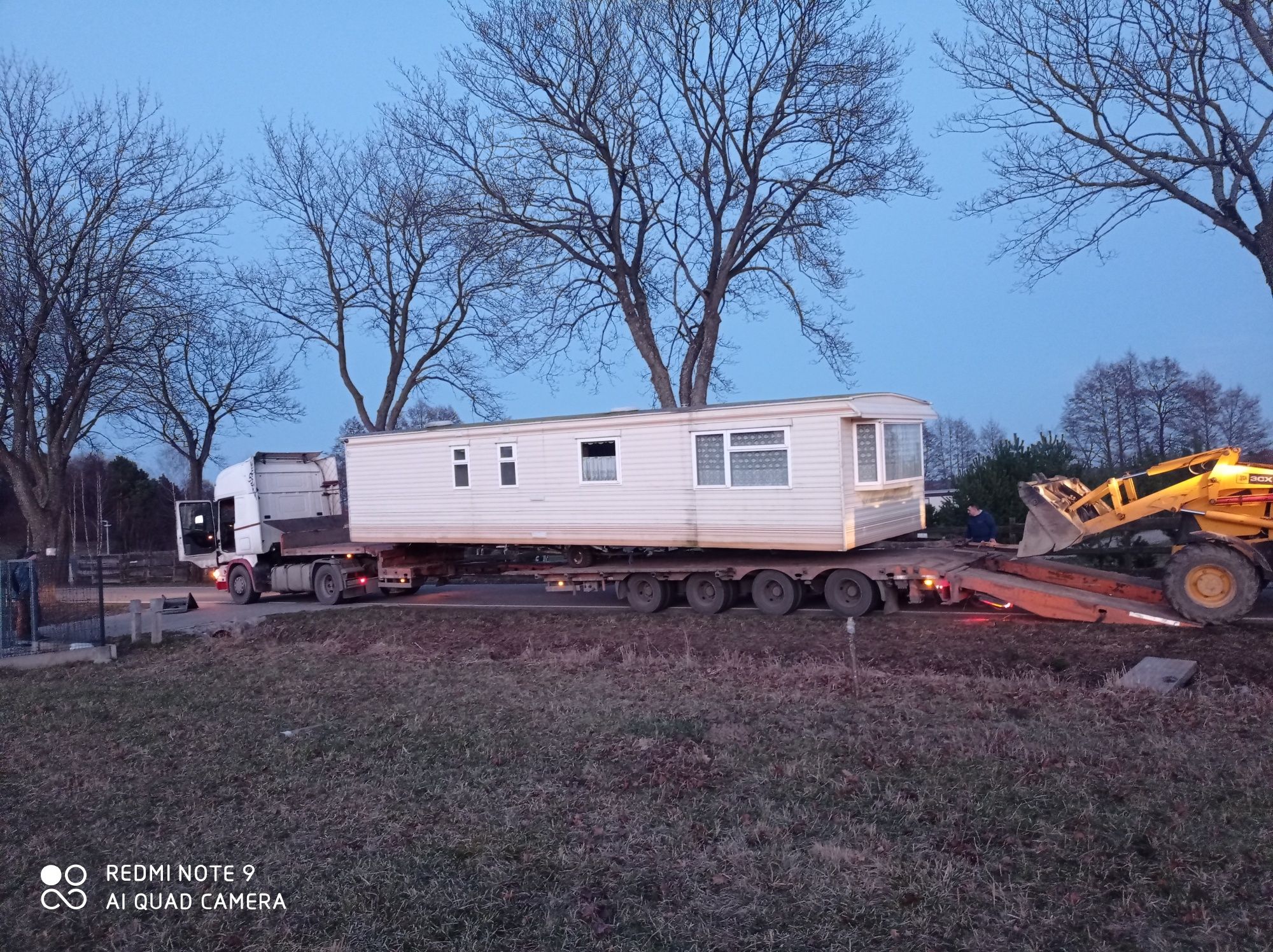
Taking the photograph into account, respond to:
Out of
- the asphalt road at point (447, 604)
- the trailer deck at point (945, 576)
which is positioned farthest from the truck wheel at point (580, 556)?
the asphalt road at point (447, 604)

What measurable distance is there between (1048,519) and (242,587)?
668 inches

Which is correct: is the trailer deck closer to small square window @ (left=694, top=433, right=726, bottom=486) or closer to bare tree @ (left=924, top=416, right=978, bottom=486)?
small square window @ (left=694, top=433, right=726, bottom=486)

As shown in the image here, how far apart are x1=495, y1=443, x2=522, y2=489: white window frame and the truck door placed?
28.9ft

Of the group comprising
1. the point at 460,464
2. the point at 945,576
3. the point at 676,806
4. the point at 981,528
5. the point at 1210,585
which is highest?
the point at 460,464

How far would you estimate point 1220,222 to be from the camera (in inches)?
679

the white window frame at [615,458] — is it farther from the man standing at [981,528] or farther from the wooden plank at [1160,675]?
the wooden plank at [1160,675]

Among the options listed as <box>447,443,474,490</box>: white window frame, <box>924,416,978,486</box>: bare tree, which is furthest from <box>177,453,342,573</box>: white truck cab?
<box>924,416,978,486</box>: bare tree

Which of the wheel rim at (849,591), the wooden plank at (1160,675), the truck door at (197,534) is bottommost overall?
the wooden plank at (1160,675)

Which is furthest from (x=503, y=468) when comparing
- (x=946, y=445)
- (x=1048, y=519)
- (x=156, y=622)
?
(x=946, y=445)

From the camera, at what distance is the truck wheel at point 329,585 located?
20375 mm

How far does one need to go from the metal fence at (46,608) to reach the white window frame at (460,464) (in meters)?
6.05

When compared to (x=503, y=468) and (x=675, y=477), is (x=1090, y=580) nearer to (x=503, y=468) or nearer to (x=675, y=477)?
(x=675, y=477)

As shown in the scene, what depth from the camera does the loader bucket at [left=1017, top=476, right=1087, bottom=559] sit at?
12938 mm

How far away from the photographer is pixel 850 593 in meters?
14.8
